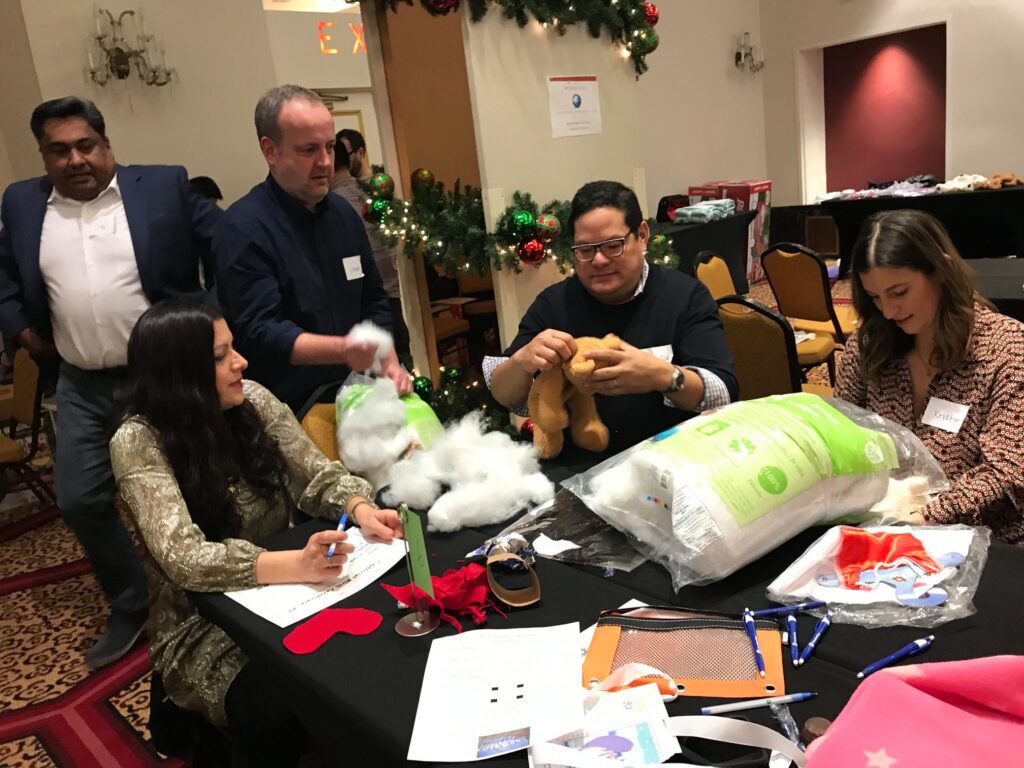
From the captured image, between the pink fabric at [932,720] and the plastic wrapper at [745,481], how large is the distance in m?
0.37

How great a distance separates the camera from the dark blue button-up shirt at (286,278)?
2.21 m

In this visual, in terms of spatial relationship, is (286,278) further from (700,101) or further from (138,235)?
(700,101)

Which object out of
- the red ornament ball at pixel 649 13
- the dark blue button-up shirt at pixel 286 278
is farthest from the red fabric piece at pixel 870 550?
the red ornament ball at pixel 649 13

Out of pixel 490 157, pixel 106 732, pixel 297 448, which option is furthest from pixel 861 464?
pixel 490 157

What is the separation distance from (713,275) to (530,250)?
1.02 m

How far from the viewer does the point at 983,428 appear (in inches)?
63.8

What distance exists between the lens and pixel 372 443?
5.99ft

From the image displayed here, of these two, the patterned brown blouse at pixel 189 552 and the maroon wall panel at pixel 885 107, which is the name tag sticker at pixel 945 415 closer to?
the patterned brown blouse at pixel 189 552

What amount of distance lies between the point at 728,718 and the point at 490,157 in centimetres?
293

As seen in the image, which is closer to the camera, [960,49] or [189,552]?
[189,552]

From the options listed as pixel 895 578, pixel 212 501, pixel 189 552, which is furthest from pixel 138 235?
pixel 895 578

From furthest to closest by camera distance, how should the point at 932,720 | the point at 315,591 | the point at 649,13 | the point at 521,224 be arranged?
the point at 649,13 < the point at 521,224 < the point at 315,591 < the point at 932,720

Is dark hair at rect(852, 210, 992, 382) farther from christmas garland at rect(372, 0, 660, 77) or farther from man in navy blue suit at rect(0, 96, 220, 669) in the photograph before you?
christmas garland at rect(372, 0, 660, 77)

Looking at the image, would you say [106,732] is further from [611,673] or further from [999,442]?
[999,442]
